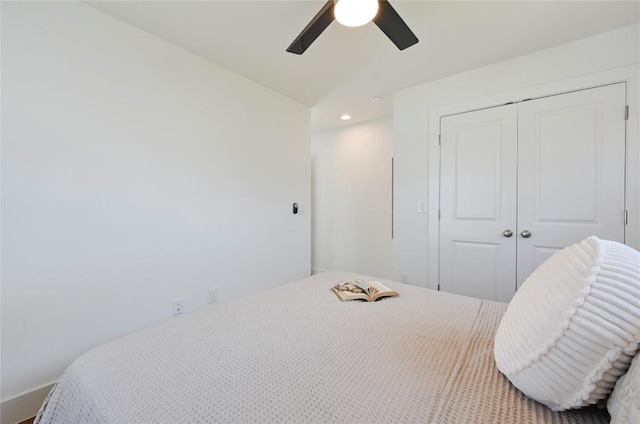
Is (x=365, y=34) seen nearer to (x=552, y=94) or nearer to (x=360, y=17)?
(x=360, y=17)

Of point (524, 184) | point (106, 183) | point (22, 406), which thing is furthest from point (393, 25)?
point (22, 406)

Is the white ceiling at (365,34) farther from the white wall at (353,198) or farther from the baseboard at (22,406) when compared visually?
the baseboard at (22,406)

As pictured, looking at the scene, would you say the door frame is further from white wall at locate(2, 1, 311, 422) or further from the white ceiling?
white wall at locate(2, 1, 311, 422)

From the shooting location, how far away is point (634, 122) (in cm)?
180

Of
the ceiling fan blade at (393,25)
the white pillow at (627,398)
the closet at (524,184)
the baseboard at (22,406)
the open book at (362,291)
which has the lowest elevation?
the baseboard at (22,406)

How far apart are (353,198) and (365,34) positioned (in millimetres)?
2284

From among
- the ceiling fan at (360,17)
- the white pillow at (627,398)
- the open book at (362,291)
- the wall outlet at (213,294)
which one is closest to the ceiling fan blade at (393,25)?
the ceiling fan at (360,17)

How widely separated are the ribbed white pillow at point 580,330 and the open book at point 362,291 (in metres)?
0.72

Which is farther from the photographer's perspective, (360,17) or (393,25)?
(393,25)

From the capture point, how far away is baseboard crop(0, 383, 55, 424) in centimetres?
135

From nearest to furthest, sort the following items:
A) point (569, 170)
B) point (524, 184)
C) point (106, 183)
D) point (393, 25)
→ point (393, 25) → point (106, 183) → point (569, 170) → point (524, 184)

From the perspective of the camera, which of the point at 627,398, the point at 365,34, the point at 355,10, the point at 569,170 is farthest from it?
the point at 569,170

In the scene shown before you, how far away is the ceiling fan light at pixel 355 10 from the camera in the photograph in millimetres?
1269

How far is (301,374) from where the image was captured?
2.54 ft
